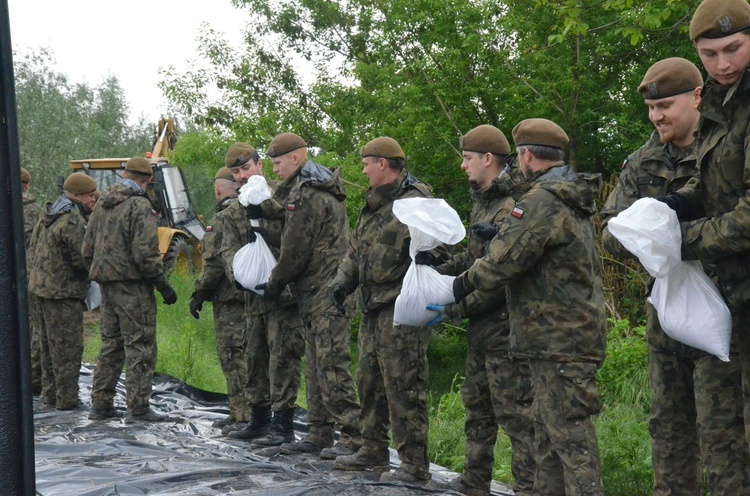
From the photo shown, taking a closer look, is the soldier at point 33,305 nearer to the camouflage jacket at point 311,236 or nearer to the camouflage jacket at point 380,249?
the camouflage jacket at point 311,236

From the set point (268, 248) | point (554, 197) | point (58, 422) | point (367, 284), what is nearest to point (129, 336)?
point (58, 422)

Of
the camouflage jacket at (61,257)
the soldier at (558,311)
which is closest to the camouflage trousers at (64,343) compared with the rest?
the camouflage jacket at (61,257)

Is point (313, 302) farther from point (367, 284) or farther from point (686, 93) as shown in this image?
point (686, 93)

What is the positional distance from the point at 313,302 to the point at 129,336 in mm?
2506

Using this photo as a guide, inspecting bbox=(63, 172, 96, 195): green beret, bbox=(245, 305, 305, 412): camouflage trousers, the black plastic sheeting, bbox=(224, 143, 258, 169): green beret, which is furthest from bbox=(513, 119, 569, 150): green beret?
bbox=(63, 172, 96, 195): green beret

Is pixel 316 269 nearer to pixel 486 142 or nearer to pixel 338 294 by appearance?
pixel 338 294

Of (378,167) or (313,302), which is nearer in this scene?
(378,167)

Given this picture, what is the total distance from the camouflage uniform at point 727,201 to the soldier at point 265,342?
13.4 feet

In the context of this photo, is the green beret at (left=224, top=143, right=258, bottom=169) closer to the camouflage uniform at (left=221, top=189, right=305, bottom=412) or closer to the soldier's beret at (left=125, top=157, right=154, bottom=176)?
the camouflage uniform at (left=221, top=189, right=305, bottom=412)

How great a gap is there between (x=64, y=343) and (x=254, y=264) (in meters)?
3.10

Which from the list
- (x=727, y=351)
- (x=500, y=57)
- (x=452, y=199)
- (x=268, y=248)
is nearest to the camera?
(x=727, y=351)

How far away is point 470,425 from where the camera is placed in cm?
571

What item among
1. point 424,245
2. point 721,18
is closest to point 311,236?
point 424,245

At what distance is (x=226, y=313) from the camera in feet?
28.1
